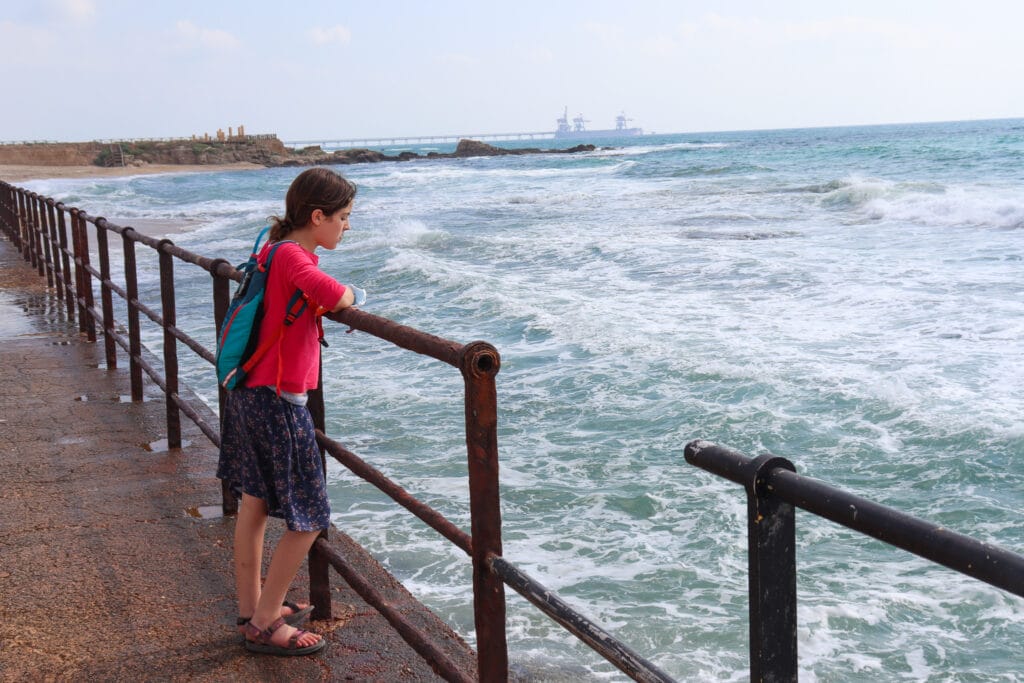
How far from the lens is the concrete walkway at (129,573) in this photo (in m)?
2.86

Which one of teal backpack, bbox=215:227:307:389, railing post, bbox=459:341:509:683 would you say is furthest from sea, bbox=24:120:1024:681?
teal backpack, bbox=215:227:307:389

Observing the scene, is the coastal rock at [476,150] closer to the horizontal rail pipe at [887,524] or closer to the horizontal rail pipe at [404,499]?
the horizontal rail pipe at [404,499]

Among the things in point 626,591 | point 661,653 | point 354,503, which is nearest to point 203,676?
point 661,653

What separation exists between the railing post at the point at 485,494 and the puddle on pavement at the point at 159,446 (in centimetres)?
318

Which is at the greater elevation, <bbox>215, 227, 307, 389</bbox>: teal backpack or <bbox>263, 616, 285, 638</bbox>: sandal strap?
<bbox>215, 227, 307, 389</bbox>: teal backpack

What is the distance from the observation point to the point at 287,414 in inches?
108

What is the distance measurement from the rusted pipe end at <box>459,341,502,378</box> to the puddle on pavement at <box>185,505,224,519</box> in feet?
7.84

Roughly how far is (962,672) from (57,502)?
11.8 ft

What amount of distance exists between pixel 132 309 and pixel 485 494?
3.70 meters

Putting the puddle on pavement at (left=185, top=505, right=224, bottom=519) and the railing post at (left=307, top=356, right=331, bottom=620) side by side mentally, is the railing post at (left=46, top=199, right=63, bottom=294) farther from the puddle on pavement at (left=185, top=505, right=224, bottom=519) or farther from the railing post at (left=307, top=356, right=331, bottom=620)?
the railing post at (left=307, top=356, right=331, bottom=620)

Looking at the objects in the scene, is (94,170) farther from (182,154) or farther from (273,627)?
(273,627)

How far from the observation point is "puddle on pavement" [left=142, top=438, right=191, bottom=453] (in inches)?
193

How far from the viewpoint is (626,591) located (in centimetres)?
426

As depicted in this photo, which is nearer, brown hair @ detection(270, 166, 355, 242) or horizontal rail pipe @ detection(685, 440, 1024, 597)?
horizontal rail pipe @ detection(685, 440, 1024, 597)
